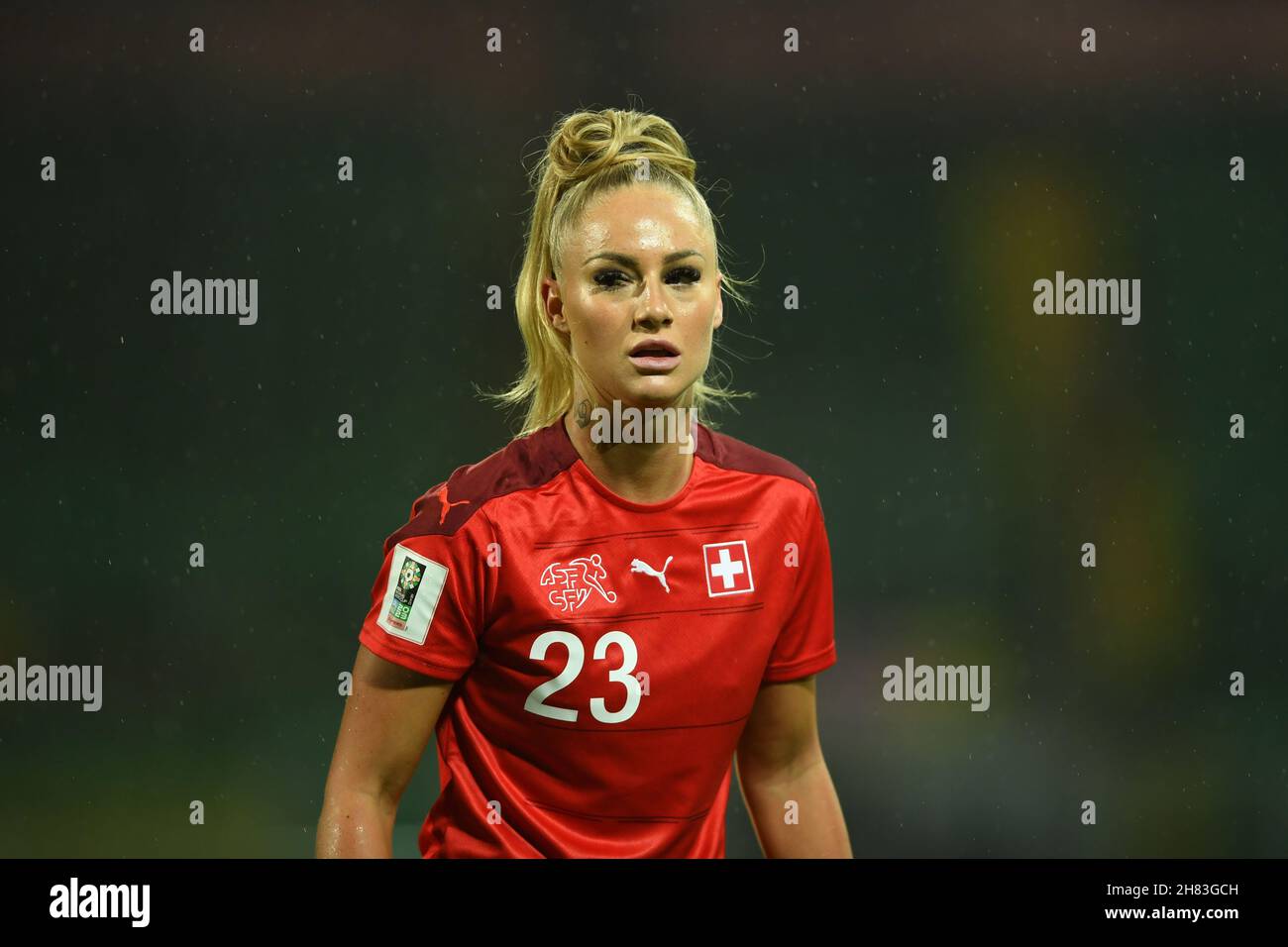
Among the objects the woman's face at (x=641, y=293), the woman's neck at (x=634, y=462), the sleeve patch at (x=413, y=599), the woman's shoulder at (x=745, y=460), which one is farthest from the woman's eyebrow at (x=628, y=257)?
the sleeve patch at (x=413, y=599)

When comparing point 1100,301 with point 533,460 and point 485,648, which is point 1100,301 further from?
point 485,648

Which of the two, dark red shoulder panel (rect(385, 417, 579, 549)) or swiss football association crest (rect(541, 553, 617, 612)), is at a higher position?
dark red shoulder panel (rect(385, 417, 579, 549))

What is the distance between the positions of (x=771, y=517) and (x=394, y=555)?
3.02 ft

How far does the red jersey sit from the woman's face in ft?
0.85

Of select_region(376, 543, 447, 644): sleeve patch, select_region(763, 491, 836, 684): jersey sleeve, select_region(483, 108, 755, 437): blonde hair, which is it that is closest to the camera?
select_region(376, 543, 447, 644): sleeve patch

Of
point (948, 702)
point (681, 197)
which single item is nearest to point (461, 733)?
point (681, 197)

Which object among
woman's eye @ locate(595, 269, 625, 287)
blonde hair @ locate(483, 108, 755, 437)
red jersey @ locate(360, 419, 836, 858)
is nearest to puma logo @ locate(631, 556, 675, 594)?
red jersey @ locate(360, 419, 836, 858)

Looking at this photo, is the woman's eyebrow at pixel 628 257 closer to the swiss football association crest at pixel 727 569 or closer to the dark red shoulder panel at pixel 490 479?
the dark red shoulder panel at pixel 490 479

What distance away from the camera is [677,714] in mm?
3062

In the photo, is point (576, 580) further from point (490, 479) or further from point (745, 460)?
point (745, 460)

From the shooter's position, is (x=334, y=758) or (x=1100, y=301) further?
(x=1100, y=301)

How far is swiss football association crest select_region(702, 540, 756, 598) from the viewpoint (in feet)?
10.3

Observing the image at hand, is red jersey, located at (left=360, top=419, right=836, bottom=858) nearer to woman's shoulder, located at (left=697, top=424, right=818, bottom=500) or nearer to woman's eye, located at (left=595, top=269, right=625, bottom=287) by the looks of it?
woman's shoulder, located at (left=697, top=424, right=818, bottom=500)

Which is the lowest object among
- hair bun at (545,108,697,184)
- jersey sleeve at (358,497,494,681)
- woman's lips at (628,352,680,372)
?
jersey sleeve at (358,497,494,681)
